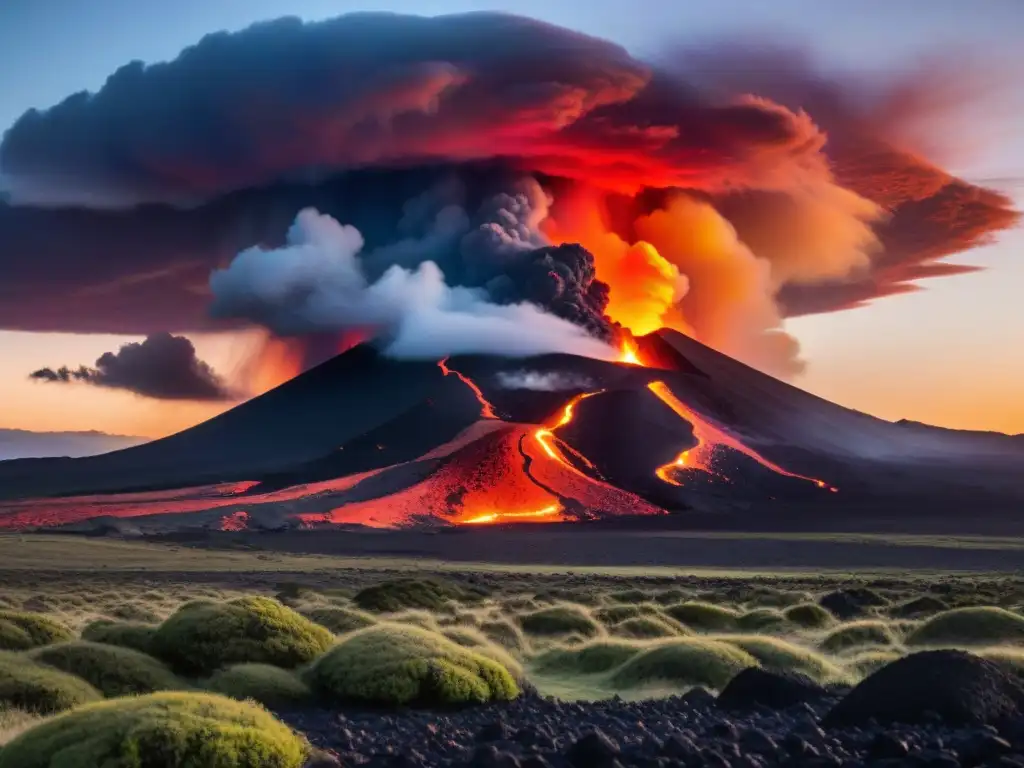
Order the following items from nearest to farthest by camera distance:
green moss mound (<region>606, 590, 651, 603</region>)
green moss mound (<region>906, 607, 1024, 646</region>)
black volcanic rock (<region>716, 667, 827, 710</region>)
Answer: black volcanic rock (<region>716, 667, 827, 710</region>), green moss mound (<region>906, 607, 1024, 646</region>), green moss mound (<region>606, 590, 651, 603</region>)

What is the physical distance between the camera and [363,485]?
167750 millimetres

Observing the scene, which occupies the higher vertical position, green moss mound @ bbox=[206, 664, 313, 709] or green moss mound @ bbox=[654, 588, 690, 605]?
green moss mound @ bbox=[206, 664, 313, 709]

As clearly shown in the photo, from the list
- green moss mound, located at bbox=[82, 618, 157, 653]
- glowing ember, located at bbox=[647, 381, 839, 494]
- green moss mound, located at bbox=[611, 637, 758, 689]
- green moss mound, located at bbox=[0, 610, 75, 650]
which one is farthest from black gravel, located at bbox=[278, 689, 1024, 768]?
glowing ember, located at bbox=[647, 381, 839, 494]

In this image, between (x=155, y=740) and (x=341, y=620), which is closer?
(x=155, y=740)

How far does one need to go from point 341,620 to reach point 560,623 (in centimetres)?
526

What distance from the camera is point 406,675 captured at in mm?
16125

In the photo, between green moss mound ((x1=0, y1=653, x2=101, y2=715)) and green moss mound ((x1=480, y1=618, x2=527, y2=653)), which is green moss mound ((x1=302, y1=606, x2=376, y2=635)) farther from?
green moss mound ((x1=0, y1=653, x2=101, y2=715))

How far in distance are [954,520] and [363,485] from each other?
3177 inches

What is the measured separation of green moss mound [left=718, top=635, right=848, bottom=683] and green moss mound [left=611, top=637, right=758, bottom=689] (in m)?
0.48

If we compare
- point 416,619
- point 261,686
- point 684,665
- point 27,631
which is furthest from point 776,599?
point 261,686

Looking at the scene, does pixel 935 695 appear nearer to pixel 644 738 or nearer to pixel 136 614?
pixel 644 738

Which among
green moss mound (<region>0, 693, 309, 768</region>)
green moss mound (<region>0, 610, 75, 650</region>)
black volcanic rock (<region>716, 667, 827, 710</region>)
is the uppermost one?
green moss mound (<region>0, 693, 309, 768</region>)

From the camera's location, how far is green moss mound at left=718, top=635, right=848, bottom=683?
781 inches

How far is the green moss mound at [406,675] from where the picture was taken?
16000mm
